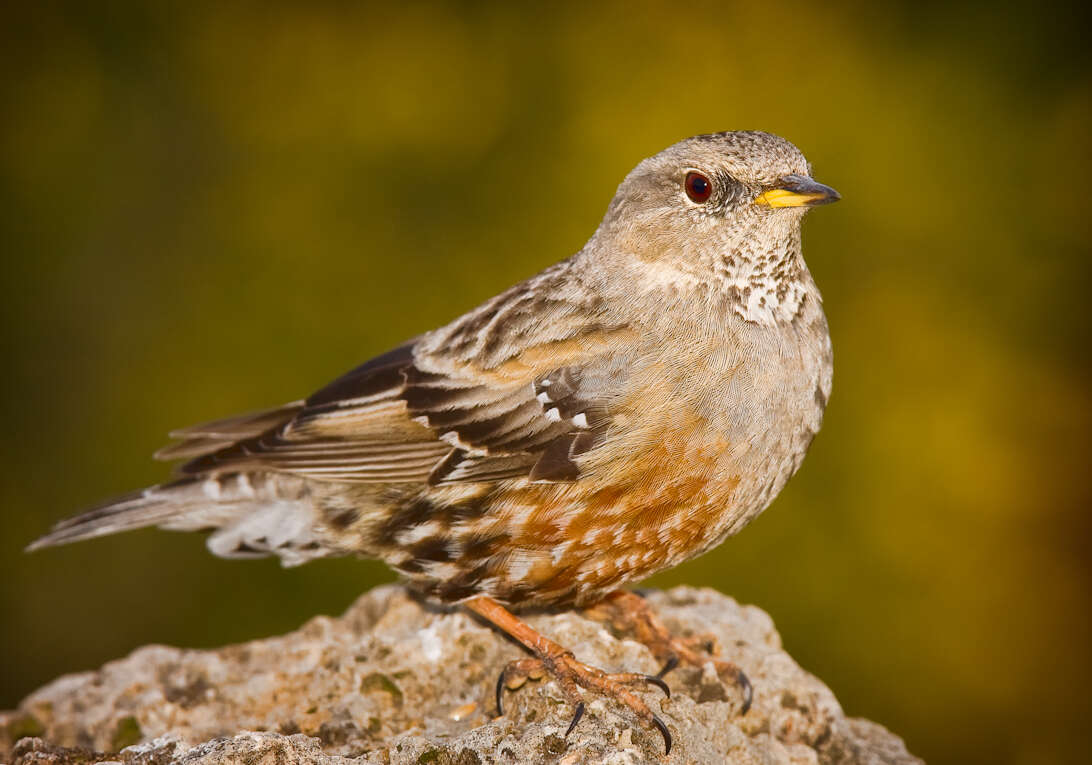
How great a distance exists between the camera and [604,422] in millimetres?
4820

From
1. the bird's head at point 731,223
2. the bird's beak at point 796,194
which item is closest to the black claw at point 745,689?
the bird's head at point 731,223

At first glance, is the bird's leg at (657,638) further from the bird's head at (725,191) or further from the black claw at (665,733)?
the bird's head at (725,191)

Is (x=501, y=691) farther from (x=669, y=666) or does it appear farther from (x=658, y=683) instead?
(x=669, y=666)

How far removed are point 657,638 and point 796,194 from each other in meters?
1.97

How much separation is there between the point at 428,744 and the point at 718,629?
5.49 ft

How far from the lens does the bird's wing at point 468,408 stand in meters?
4.95

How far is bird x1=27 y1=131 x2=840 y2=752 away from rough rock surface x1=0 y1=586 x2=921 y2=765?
0.14m

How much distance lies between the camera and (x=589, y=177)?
732 cm

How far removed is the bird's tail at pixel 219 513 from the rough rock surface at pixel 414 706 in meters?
0.47

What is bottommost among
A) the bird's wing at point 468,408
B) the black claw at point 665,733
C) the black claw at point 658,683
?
the black claw at point 665,733

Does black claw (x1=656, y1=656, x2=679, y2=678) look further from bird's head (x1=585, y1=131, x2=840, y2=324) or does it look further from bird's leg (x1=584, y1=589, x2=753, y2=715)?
bird's head (x1=585, y1=131, x2=840, y2=324)

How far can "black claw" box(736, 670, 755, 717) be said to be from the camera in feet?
16.7

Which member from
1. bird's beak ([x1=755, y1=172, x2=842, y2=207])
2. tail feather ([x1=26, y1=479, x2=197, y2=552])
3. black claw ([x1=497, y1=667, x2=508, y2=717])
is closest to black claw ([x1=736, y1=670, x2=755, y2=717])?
black claw ([x1=497, y1=667, x2=508, y2=717])

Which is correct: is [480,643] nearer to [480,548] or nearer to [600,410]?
[480,548]
